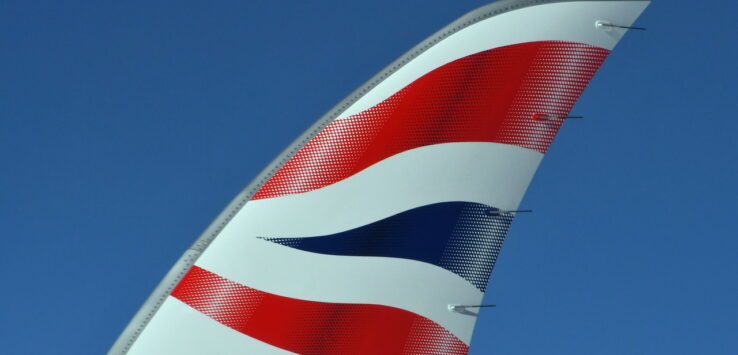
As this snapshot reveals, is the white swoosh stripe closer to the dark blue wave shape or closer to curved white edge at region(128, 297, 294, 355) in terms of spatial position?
the dark blue wave shape

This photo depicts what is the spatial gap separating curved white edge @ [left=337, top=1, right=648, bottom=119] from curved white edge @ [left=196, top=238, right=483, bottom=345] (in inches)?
23.4

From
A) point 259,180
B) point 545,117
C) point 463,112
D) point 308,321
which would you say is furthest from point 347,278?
point 545,117

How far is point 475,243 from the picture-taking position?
418 cm

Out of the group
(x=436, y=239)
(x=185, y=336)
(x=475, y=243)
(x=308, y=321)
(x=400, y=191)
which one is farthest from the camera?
(x=475, y=243)

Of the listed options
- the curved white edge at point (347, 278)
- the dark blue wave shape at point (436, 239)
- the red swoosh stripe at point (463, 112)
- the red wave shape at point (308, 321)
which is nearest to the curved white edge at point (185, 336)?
the red wave shape at point (308, 321)

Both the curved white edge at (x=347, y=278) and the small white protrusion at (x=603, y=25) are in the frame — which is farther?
the small white protrusion at (x=603, y=25)

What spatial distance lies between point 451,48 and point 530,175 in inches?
29.7

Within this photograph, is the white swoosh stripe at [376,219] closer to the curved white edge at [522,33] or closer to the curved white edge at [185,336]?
the curved white edge at [185,336]

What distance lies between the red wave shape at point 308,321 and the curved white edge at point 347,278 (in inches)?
1.2

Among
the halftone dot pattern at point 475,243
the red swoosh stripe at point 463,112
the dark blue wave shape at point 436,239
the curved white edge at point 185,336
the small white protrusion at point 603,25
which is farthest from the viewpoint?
the halftone dot pattern at point 475,243

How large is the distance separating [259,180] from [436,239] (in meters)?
0.84

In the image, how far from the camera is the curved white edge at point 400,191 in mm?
3676

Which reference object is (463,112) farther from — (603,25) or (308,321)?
(308,321)

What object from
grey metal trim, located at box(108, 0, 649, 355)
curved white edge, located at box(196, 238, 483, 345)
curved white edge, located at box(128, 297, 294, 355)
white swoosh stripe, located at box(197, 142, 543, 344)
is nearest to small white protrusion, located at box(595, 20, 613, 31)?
grey metal trim, located at box(108, 0, 649, 355)
